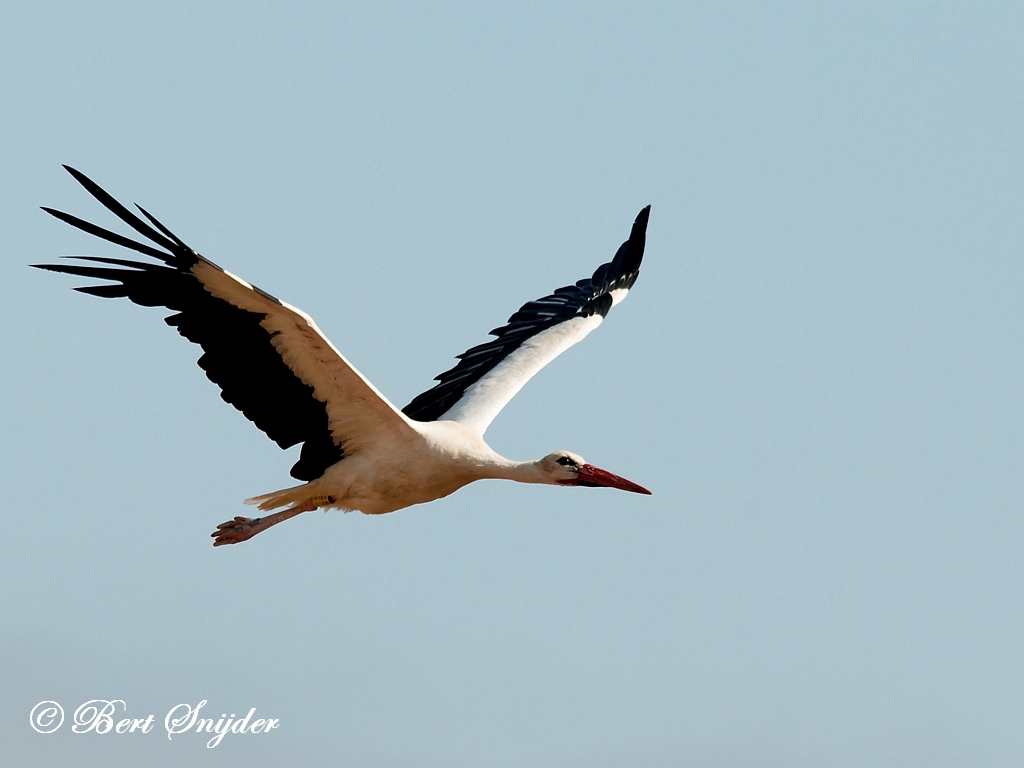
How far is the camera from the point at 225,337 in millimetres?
12383

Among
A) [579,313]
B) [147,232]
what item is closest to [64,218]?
[147,232]

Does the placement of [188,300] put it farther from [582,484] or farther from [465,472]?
[582,484]

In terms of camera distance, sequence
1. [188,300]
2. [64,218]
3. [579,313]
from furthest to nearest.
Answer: [579,313], [188,300], [64,218]

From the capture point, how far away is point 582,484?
1365 cm

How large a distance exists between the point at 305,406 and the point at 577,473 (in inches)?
90.5

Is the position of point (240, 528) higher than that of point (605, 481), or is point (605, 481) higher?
point (240, 528)

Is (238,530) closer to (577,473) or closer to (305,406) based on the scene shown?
(305,406)

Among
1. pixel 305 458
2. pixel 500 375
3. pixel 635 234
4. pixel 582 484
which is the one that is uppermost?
pixel 635 234

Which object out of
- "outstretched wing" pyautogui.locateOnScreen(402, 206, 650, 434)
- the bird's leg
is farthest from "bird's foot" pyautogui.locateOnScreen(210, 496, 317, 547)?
"outstretched wing" pyautogui.locateOnScreen(402, 206, 650, 434)

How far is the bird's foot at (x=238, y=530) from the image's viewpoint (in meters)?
13.7

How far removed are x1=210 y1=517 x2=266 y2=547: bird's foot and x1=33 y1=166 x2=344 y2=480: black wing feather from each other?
0.66 m

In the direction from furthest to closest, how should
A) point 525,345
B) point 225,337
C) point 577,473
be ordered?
point 525,345 → point 577,473 → point 225,337

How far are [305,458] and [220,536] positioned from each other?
1137 millimetres

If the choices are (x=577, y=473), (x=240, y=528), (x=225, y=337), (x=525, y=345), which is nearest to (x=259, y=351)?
(x=225, y=337)
